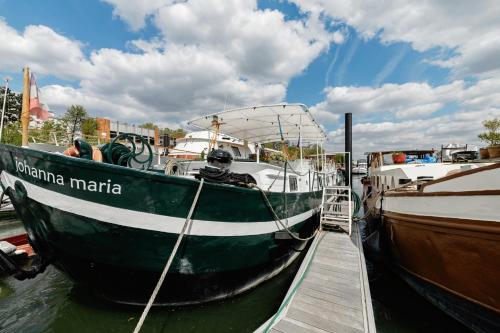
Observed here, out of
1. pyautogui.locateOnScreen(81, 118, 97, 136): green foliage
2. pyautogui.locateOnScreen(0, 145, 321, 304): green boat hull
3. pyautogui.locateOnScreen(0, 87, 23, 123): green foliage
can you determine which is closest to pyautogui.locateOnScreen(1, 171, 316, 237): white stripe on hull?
pyautogui.locateOnScreen(0, 145, 321, 304): green boat hull

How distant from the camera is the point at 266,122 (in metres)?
8.29

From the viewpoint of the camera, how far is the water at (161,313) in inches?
169

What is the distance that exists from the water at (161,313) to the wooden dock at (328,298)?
1066mm

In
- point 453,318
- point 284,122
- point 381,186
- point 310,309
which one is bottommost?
point 453,318

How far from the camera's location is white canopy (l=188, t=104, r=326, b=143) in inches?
279

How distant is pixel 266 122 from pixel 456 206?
18.0 feet

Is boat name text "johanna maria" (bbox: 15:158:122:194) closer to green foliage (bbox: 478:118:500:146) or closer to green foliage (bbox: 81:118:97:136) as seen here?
green foliage (bbox: 478:118:500:146)

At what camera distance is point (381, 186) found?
10930 millimetres

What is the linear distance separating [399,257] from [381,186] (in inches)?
209

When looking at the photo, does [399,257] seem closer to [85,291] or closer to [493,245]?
[493,245]

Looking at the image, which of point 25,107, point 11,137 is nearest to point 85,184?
point 25,107

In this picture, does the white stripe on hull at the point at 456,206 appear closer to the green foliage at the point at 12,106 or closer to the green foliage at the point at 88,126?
the green foliage at the point at 88,126

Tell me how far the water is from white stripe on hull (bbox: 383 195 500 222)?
216cm

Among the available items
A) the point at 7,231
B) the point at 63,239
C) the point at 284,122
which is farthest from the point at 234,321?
the point at 7,231
